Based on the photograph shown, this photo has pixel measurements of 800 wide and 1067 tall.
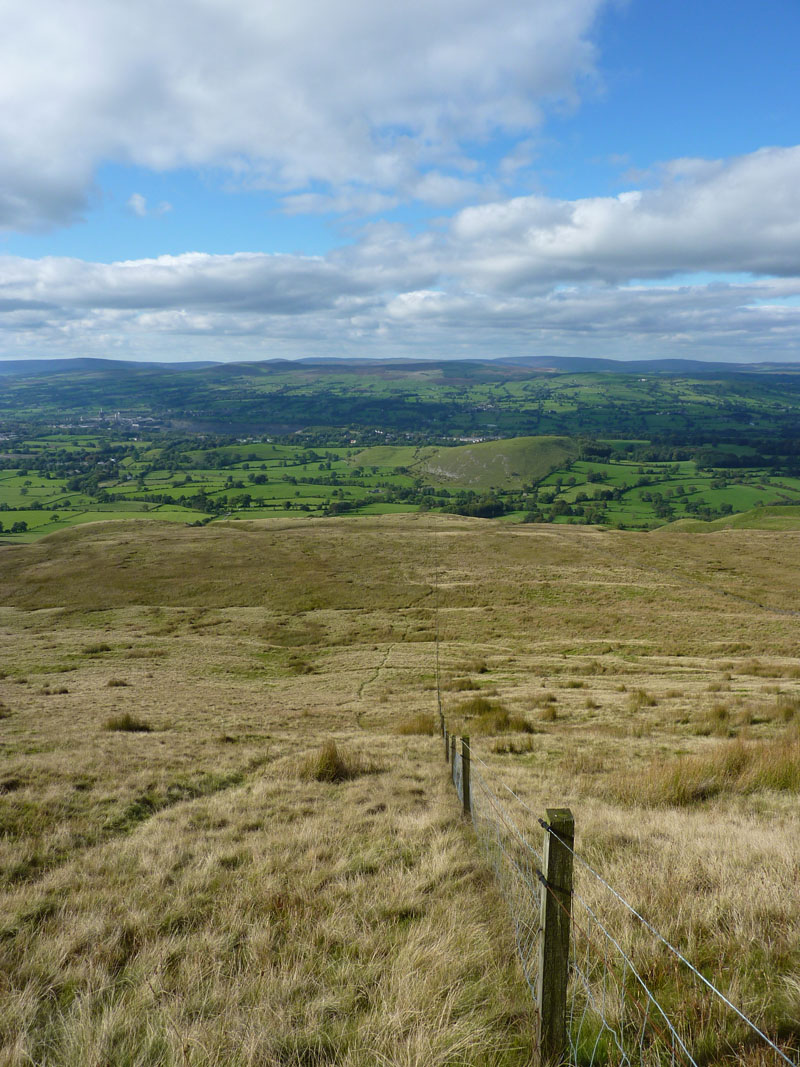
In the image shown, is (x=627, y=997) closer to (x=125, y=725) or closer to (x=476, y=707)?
(x=476, y=707)

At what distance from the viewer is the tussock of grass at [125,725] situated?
16.1m

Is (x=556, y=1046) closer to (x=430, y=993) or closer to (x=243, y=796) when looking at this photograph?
(x=430, y=993)

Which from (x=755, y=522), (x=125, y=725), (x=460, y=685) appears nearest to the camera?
(x=125, y=725)

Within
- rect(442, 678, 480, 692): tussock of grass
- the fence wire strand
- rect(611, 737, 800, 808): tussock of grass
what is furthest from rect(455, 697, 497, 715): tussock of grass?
the fence wire strand

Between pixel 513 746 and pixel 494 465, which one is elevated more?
pixel 513 746

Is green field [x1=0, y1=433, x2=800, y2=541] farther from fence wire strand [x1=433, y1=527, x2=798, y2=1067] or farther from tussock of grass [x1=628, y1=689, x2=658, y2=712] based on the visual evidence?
fence wire strand [x1=433, y1=527, x2=798, y2=1067]

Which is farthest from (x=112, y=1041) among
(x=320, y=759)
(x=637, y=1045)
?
(x=320, y=759)

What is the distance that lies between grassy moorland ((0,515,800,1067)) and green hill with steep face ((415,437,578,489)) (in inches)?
5720

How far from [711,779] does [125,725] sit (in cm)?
1532

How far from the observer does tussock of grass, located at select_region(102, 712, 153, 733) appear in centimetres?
1608

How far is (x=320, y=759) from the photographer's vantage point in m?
11.7

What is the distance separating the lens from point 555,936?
136 inches

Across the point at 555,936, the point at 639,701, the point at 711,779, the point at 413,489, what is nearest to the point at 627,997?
the point at 555,936

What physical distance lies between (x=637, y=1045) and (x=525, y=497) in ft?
486
